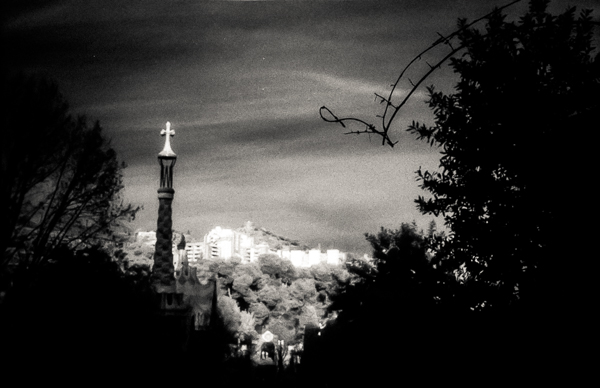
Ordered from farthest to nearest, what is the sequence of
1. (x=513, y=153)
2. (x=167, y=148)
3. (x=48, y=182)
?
(x=167, y=148), (x=48, y=182), (x=513, y=153)

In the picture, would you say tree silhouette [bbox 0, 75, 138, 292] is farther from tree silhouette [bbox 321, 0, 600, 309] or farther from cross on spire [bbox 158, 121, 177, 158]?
cross on spire [bbox 158, 121, 177, 158]

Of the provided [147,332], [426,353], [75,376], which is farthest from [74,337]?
[426,353]

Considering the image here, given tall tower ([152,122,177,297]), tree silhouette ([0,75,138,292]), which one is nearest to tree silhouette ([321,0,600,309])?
tree silhouette ([0,75,138,292])

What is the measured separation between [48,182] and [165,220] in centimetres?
2377

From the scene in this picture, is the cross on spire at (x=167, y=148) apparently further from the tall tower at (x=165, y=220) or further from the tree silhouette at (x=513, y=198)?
the tree silhouette at (x=513, y=198)

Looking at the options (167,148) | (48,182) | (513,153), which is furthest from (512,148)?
(167,148)

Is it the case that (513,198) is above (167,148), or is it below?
below

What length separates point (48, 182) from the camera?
14.4 metres

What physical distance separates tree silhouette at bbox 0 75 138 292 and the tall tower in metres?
17.3

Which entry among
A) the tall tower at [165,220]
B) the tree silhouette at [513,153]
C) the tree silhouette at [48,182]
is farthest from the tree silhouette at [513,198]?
the tall tower at [165,220]

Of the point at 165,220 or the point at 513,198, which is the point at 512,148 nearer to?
the point at 513,198

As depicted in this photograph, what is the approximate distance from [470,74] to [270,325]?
7108cm

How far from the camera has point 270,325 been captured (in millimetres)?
80312

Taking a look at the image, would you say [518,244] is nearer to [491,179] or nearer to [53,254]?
[491,179]
